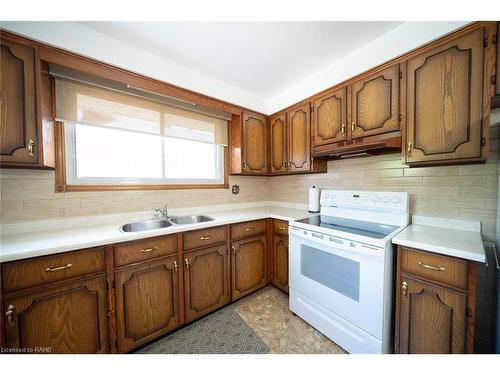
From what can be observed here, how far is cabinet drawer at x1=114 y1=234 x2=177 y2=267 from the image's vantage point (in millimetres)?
1161

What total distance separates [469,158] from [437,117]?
1.02ft

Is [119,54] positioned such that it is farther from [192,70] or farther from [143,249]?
[143,249]

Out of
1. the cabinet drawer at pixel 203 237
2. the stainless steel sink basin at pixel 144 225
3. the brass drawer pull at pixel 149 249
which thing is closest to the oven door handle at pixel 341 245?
the cabinet drawer at pixel 203 237

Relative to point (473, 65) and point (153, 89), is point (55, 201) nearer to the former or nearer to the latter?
point (153, 89)

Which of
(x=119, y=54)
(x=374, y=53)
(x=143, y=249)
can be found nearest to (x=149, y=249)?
(x=143, y=249)

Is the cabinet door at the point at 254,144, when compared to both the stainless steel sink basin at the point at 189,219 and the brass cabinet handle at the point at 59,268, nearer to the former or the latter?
the stainless steel sink basin at the point at 189,219

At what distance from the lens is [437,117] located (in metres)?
1.15

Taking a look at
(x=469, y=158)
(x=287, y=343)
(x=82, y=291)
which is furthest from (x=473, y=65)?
(x=82, y=291)

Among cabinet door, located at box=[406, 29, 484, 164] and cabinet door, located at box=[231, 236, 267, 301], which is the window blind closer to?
cabinet door, located at box=[231, 236, 267, 301]

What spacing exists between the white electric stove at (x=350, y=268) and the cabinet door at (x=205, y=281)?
658mm

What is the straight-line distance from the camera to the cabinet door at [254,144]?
2.16 m

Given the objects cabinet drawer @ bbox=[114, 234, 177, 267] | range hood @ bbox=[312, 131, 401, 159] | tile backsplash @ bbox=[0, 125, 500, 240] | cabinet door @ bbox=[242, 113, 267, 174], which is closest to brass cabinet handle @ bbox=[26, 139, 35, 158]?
tile backsplash @ bbox=[0, 125, 500, 240]

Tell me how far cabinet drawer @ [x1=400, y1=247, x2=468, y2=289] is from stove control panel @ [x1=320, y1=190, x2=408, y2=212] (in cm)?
50

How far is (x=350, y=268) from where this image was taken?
4.05 feet
